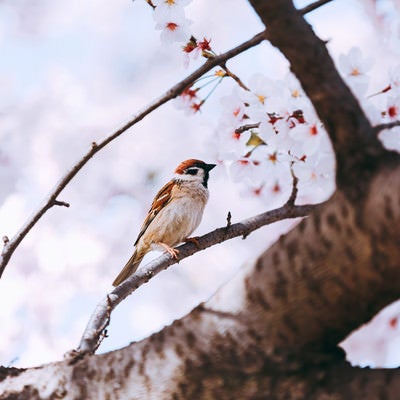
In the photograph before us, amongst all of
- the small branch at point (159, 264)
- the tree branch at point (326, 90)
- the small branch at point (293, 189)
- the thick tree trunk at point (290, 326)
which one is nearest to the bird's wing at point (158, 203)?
the small branch at point (159, 264)

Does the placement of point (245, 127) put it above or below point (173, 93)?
above

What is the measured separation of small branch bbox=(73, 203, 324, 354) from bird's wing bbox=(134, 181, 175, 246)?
1.36 meters

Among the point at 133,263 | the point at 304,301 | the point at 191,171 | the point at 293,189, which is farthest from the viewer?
the point at 191,171

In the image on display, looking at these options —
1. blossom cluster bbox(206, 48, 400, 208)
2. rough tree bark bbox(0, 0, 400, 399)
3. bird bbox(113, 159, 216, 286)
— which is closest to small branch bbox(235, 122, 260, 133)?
blossom cluster bbox(206, 48, 400, 208)

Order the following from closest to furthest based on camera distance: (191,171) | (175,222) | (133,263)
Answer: (175,222)
(133,263)
(191,171)

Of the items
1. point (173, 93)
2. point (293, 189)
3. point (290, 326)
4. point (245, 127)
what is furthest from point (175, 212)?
point (290, 326)

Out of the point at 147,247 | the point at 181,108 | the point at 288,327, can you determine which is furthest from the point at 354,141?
the point at 147,247

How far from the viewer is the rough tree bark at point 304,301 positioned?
52.2 inches

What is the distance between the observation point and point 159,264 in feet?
9.46

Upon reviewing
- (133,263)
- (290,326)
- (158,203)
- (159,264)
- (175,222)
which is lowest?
(290,326)

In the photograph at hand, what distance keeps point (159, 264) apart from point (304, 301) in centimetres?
154

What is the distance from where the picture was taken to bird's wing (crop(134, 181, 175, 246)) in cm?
463

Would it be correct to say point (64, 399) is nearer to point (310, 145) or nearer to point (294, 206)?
point (310, 145)

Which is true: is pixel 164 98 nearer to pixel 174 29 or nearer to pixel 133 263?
pixel 174 29
